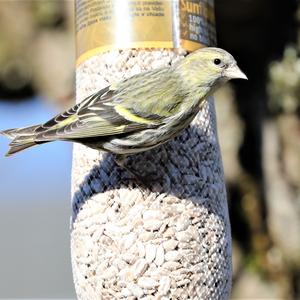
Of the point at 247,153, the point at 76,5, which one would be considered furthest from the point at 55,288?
the point at 76,5

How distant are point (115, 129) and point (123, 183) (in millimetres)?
235

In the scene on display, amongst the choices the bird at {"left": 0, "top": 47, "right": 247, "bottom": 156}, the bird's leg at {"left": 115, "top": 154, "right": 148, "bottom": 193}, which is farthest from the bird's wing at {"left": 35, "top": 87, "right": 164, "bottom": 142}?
the bird's leg at {"left": 115, "top": 154, "right": 148, "bottom": 193}

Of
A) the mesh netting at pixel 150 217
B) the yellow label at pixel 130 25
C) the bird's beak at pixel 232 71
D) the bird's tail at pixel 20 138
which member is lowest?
the mesh netting at pixel 150 217

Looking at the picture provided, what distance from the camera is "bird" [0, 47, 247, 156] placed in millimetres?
3025

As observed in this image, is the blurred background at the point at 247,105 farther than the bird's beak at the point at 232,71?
Yes

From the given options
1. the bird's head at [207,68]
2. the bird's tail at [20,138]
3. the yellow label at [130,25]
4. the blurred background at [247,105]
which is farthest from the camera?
the blurred background at [247,105]

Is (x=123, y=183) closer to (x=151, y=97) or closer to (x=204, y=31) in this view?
(x=151, y=97)

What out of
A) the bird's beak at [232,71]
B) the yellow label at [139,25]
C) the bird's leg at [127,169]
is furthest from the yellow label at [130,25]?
the bird's leg at [127,169]

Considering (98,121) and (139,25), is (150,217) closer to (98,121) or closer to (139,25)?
(98,121)

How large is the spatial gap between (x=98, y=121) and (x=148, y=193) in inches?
12.5

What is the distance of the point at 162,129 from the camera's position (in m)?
3.03

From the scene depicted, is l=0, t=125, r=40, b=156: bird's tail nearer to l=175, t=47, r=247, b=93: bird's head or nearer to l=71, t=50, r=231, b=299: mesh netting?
l=71, t=50, r=231, b=299: mesh netting

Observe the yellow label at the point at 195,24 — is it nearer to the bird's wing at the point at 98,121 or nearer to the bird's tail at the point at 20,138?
the bird's wing at the point at 98,121

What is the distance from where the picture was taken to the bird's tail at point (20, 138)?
9.83 feet
